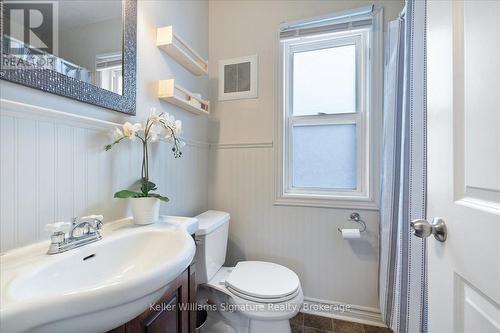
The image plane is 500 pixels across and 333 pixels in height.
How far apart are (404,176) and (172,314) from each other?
4.09 ft

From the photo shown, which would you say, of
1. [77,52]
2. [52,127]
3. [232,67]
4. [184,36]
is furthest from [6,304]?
[232,67]

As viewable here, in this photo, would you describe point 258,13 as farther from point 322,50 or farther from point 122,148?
point 122,148

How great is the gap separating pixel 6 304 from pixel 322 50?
1936 mm

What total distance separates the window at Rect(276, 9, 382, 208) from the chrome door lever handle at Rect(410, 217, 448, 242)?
897 millimetres

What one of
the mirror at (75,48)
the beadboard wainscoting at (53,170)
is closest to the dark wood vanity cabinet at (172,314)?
the beadboard wainscoting at (53,170)

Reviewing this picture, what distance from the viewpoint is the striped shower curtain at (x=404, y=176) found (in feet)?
3.15

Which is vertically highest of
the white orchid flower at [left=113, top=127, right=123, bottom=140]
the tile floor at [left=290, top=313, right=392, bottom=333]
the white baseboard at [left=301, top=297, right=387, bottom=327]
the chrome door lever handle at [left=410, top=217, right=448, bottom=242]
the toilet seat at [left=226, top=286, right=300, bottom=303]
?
the white orchid flower at [left=113, top=127, right=123, bottom=140]

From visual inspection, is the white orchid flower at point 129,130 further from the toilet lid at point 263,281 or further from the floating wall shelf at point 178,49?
the toilet lid at point 263,281

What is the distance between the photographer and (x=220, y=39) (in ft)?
5.73

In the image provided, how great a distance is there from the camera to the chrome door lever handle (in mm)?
558

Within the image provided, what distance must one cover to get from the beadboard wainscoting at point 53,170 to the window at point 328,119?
104 cm

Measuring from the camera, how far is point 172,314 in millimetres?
752

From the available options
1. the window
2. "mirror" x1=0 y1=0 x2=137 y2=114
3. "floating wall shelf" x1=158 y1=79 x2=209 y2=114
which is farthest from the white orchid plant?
the window

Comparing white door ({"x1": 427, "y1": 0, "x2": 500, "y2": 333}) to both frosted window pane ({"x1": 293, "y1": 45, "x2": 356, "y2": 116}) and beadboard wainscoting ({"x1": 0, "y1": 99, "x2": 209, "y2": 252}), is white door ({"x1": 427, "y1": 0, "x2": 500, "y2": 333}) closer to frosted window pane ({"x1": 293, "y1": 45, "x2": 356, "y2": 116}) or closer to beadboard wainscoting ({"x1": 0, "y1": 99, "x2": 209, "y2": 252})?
frosted window pane ({"x1": 293, "y1": 45, "x2": 356, "y2": 116})
